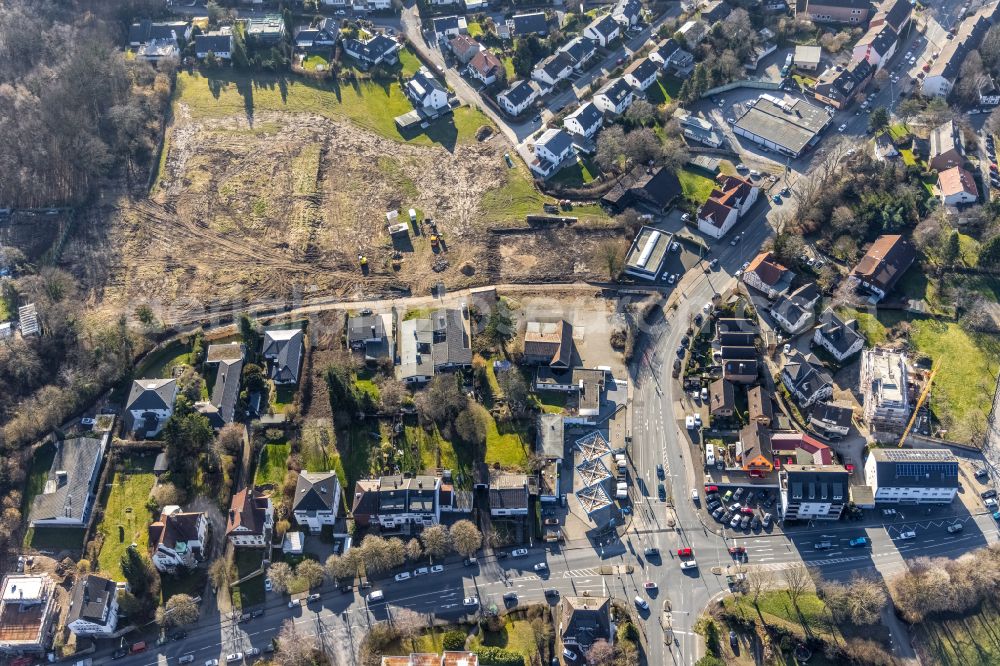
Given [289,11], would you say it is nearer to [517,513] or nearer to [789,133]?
[789,133]

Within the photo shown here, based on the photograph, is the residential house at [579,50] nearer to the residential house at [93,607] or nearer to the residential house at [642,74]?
the residential house at [642,74]

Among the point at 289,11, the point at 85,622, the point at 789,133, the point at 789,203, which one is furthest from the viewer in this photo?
the point at 289,11

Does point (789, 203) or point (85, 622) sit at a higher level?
point (789, 203)

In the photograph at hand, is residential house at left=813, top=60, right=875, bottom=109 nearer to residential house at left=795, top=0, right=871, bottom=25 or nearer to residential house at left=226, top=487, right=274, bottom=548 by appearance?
residential house at left=795, top=0, right=871, bottom=25

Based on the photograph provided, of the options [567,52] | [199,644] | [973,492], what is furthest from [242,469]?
[567,52]

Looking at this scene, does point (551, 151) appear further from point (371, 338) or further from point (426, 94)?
point (371, 338)

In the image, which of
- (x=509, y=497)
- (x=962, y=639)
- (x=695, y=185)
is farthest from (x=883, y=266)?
(x=509, y=497)

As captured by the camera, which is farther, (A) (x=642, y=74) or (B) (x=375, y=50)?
(B) (x=375, y=50)
